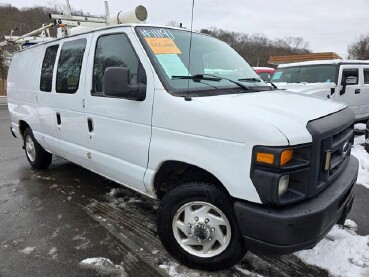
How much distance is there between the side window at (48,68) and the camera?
4.48m

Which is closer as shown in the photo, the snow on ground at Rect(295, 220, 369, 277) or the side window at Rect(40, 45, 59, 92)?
the snow on ground at Rect(295, 220, 369, 277)

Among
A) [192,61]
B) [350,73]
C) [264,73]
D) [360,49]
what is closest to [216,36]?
[192,61]

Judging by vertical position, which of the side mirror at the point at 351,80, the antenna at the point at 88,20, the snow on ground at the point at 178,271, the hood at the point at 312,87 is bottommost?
the snow on ground at the point at 178,271

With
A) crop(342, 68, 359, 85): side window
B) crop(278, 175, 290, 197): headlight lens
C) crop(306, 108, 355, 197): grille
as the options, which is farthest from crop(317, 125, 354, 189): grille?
crop(342, 68, 359, 85): side window

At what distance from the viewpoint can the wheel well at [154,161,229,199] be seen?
2660 millimetres

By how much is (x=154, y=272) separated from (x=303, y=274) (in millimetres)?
1277

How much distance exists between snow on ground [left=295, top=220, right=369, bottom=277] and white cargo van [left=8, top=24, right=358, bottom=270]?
1.24 feet

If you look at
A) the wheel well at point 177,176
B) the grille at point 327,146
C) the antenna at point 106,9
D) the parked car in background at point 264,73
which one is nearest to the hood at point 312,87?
the parked car in background at point 264,73

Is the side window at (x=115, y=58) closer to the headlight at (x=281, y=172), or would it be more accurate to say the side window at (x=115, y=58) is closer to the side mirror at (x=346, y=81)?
the headlight at (x=281, y=172)

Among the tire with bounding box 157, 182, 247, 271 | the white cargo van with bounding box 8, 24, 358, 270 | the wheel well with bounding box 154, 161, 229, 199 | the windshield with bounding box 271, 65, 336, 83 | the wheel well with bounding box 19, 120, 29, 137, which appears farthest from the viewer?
the windshield with bounding box 271, 65, 336, 83

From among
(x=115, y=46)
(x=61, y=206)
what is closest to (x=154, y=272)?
(x=61, y=206)

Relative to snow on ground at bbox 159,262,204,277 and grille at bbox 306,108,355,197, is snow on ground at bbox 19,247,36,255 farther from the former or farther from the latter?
grille at bbox 306,108,355,197

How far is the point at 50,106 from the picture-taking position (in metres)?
4.48

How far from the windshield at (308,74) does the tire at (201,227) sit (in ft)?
23.9
